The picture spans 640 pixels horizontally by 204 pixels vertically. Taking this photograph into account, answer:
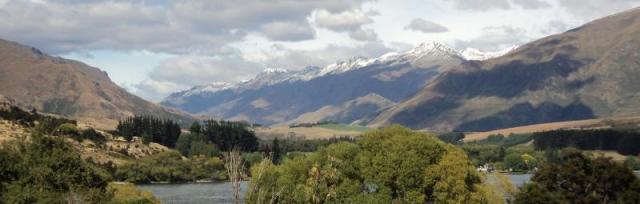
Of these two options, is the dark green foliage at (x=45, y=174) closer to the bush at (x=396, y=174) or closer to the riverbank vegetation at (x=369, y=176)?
the riverbank vegetation at (x=369, y=176)

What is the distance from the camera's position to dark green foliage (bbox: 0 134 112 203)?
298 feet

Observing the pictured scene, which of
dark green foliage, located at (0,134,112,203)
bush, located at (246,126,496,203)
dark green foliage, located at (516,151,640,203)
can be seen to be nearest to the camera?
dark green foliage, located at (0,134,112,203)

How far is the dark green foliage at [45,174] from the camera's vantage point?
298 feet

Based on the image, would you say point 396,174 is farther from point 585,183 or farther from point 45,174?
point 45,174

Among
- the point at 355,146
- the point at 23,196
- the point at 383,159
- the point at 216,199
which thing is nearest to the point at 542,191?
the point at 383,159

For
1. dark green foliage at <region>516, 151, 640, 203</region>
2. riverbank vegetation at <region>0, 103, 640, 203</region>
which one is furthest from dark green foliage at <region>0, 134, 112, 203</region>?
dark green foliage at <region>516, 151, 640, 203</region>

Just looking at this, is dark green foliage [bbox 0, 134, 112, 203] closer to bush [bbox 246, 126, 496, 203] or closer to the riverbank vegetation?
the riverbank vegetation

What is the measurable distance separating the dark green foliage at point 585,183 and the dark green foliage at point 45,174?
174ft

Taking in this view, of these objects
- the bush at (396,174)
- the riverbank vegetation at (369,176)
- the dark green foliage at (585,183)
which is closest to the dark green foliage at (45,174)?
the riverbank vegetation at (369,176)

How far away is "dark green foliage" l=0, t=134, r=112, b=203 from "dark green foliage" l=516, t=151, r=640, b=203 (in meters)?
53.1

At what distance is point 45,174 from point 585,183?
65177 mm

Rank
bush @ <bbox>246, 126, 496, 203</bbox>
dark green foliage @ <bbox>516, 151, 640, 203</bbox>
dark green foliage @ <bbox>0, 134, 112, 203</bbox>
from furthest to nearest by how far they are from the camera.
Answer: bush @ <bbox>246, 126, 496, 203</bbox>, dark green foliage @ <bbox>516, 151, 640, 203</bbox>, dark green foliage @ <bbox>0, 134, 112, 203</bbox>

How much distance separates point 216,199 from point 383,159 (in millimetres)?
86982

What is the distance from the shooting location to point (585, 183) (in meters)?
97.0
